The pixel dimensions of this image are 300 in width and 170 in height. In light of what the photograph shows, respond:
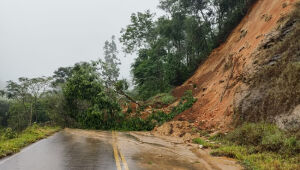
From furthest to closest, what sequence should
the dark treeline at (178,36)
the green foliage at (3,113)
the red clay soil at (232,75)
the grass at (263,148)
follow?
the green foliage at (3,113), the dark treeline at (178,36), the red clay soil at (232,75), the grass at (263,148)

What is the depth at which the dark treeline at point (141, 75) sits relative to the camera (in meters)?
21.1

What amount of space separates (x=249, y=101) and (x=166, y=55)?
21.1m

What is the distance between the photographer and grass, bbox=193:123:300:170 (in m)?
6.79

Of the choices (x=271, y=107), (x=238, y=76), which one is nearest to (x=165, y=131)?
(x=238, y=76)

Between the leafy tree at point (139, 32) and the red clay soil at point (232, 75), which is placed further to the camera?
the leafy tree at point (139, 32)

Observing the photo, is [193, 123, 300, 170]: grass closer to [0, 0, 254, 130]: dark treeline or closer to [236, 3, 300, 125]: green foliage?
[236, 3, 300, 125]: green foliage

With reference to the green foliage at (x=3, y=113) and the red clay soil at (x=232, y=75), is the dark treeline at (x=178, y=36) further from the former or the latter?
the green foliage at (x=3, y=113)

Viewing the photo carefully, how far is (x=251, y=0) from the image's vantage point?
25.0 meters

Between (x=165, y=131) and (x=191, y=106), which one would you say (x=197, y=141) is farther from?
(x=191, y=106)

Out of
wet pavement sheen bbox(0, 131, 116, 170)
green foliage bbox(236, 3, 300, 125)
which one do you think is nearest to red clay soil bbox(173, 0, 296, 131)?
green foliage bbox(236, 3, 300, 125)

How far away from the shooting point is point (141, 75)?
117 ft

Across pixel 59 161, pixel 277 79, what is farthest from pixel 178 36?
pixel 59 161

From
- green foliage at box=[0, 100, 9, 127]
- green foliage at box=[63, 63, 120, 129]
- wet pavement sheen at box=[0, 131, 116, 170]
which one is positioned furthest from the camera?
green foliage at box=[0, 100, 9, 127]

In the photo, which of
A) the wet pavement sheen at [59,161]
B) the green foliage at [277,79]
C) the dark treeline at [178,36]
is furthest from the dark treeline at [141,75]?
the wet pavement sheen at [59,161]
